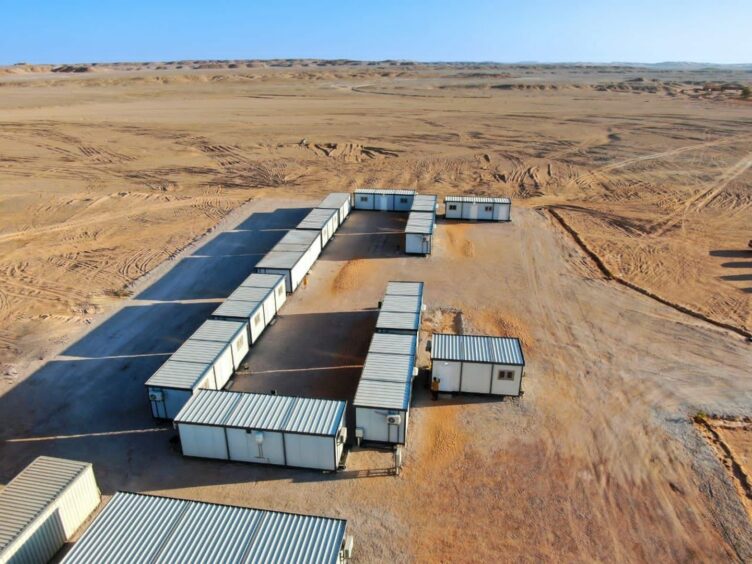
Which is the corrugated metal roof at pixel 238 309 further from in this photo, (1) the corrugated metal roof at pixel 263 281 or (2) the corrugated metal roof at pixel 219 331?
(1) the corrugated metal roof at pixel 263 281

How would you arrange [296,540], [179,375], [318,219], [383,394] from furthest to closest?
[318,219], [179,375], [383,394], [296,540]

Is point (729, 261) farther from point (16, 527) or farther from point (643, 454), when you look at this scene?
point (16, 527)

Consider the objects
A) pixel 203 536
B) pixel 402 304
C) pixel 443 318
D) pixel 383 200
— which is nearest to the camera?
pixel 203 536

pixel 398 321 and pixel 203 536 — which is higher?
pixel 398 321

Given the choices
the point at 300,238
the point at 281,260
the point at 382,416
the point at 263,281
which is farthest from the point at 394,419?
the point at 300,238

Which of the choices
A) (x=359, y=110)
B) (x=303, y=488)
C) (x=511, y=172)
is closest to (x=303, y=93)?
(x=359, y=110)

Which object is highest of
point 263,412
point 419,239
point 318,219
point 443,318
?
point 318,219

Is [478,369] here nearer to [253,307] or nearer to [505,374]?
[505,374]
